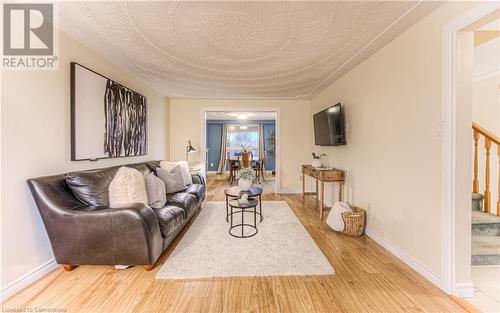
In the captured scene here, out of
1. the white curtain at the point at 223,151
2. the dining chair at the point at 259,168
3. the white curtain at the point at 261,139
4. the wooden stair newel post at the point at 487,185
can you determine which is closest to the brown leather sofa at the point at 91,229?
the wooden stair newel post at the point at 487,185

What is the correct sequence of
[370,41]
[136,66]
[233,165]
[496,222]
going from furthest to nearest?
[233,165] → [136,66] → [370,41] → [496,222]

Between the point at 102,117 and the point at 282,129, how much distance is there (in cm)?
372

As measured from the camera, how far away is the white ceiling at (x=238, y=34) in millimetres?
1719

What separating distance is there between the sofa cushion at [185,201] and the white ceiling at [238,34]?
1866 mm

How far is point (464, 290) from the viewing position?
1.60 metres

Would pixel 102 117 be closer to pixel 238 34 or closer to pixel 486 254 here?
pixel 238 34

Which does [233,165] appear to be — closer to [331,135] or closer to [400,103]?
[331,135]

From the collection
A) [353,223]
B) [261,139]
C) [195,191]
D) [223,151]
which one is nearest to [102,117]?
[195,191]

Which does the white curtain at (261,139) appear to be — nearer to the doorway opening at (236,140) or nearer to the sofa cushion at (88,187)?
the doorway opening at (236,140)

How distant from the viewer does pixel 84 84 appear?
2.30 meters

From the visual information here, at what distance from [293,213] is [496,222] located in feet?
7.63

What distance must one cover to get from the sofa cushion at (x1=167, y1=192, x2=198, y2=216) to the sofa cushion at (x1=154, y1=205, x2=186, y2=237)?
11 cm

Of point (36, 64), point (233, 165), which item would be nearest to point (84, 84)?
point (36, 64)

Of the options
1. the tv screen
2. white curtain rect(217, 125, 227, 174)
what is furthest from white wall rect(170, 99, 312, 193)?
white curtain rect(217, 125, 227, 174)
